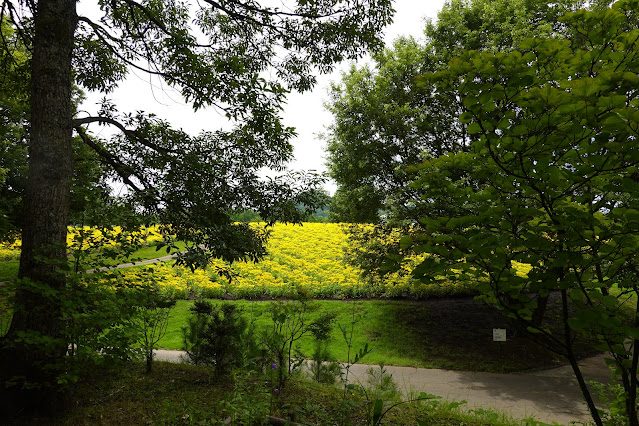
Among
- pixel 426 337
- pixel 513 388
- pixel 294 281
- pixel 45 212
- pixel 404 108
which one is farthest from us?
pixel 294 281

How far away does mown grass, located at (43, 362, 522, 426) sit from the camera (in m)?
3.33

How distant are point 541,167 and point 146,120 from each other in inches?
221

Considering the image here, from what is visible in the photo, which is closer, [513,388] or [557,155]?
[557,155]

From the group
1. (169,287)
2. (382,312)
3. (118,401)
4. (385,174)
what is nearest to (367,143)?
(385,174)

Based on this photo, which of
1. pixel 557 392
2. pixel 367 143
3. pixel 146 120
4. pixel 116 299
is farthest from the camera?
pixel 367 143

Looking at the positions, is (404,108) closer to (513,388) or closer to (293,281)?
(513,388)

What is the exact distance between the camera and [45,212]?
4.05 metres

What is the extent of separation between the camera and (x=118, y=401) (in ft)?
14.1

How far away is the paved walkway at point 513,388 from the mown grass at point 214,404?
68.5 inches

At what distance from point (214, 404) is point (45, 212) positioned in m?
3.03

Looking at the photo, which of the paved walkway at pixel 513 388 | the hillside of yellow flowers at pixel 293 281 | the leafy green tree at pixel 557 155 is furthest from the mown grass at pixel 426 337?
the leafy green tree at pixel 557 155

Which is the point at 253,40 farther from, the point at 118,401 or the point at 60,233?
the point at 118,401

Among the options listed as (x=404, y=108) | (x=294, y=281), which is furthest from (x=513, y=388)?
(x=294, y=281)

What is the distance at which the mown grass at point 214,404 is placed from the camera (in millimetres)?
3328
